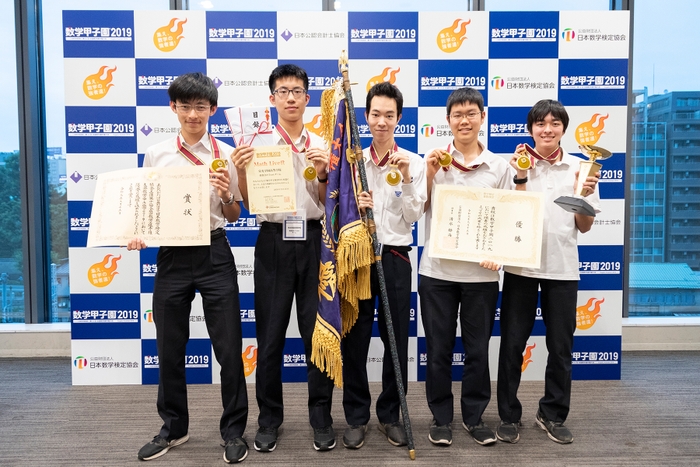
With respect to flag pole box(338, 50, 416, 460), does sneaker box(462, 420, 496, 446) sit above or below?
below

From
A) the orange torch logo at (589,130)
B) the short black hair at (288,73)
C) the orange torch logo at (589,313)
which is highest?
the short black hair at (288,73)

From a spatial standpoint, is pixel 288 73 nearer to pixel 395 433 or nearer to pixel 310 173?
pixel 310 173

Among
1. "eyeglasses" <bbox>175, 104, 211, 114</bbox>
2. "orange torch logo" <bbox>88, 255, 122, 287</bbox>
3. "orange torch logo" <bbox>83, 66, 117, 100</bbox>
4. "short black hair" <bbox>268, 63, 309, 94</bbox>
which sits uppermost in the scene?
"orange torch logo" <bbox>83, 66, 117, 100</bbox>

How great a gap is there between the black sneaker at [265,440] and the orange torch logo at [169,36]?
2.58 metres

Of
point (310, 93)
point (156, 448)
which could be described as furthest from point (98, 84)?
point (156, 448)

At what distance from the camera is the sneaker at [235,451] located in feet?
7.64

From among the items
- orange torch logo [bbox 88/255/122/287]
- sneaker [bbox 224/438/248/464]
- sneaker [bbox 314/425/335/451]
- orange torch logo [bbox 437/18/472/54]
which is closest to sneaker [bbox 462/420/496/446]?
sneaker [bbox 314/425/335/451]

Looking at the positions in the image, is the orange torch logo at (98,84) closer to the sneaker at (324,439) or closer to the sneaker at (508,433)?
the sneaker at (324,439)

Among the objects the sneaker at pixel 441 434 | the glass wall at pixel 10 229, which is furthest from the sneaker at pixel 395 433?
the glass wall at pixel 10 229

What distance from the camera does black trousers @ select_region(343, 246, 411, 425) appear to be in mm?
2447

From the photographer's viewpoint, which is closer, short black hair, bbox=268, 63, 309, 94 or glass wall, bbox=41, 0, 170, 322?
short black hair, bbox=268, 63, 309, 94

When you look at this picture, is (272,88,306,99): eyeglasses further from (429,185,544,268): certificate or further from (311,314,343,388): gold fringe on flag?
(311,314,343,388): gold fringe on flag

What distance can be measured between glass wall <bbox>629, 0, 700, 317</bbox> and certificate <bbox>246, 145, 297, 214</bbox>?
→ 11.4 ft

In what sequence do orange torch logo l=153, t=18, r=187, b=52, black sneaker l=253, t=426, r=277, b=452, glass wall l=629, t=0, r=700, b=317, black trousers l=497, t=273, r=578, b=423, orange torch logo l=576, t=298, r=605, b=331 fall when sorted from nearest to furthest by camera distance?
black sneaker l=253, t=426, r=277, b=452, black trousers l=497, t=273, r=578, b=423, orange torch logo l=153, t=18, r=187, b=52, orange torch logo l=576, t=298, r=605, b=331, glass wall l=629, t=0, r=700, b=317
